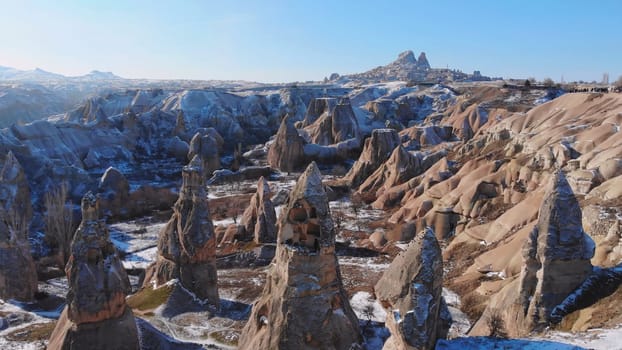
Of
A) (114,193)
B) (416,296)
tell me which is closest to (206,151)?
(114,193)

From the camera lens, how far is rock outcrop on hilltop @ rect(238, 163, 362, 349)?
10750 mm

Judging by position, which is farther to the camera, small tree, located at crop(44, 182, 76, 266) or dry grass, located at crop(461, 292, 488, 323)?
small tree, located at crop(44, 182, 76, 266)

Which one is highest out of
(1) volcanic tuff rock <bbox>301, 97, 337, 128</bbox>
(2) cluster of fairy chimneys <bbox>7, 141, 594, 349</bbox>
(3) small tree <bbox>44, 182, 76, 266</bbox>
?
(1) volcanic tuff rock <bbox>301, 97, 337, 128</bbox>

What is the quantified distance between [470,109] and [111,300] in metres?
73.4

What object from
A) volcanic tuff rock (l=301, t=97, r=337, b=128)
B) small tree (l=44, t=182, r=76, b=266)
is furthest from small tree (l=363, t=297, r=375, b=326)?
volcanic tuff rock (l=301, t=97, r=337, b=128)

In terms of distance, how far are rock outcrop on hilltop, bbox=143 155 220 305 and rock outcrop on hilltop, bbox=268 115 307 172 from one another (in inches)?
1836

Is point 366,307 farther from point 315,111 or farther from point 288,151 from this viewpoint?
point 315,111

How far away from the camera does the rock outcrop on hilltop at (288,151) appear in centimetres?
6881

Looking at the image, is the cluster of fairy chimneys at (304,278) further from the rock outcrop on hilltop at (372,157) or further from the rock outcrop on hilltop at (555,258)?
the rock outcrop on hilltop at (372,157)

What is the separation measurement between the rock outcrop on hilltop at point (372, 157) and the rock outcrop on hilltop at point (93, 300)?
42968 mm

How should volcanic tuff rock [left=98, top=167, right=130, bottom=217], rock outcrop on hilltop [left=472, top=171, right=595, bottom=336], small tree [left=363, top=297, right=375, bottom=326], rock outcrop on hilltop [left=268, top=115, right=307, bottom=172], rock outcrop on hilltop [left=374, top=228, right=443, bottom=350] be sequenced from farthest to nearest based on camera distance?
rock outcrop on hilltop [left=268, top=115, right=307, bottom=172]
volcanic tuff rock [left=98, top=167, right=130, bottom=217]
small tree [left=363, top=297, right=375, bottom=326]
rock outcrop on hilltop [left=472, top=171, right=595, bottom=336]
rock outcrop on hilltop [left=374, top=228, right=443, bottom=350]

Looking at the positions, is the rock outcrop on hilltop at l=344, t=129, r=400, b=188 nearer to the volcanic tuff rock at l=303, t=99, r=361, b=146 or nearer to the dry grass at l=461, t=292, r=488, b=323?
the volcanic tuff rock at l=303, t=99, r=361, b=146

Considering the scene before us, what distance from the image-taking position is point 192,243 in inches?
850

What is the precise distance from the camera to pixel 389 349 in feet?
37.2
